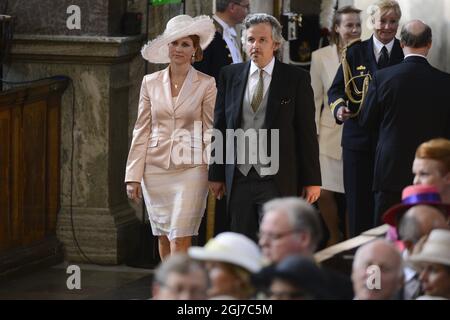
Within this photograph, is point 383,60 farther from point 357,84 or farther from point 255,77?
point 255,77

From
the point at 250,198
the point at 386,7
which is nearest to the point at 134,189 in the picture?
the point at 250,198

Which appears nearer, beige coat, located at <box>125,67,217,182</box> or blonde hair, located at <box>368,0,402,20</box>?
beige coat, located at <box>125,67,217,182</box>

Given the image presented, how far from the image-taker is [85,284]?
40.1 feet

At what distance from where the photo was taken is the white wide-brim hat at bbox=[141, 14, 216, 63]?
35.9 ft

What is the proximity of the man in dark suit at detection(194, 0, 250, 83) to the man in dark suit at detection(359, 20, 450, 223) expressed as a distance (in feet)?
5.76

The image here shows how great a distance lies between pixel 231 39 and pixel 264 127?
250cm

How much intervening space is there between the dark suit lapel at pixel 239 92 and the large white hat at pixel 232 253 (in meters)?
3.38

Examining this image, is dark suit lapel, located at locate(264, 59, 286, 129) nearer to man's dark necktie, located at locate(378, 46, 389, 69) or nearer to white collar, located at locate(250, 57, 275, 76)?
white collar, located at locate(250, 57, 275, 76)

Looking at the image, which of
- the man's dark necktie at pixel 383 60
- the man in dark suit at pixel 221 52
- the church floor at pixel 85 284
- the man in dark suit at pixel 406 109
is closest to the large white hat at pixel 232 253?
the man in dark suit at pixel 406 109

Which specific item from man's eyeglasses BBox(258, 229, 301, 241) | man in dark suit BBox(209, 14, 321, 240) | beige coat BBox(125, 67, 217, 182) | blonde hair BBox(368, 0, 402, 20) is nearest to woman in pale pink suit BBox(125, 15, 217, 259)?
beige coat BBox(125, 67, 217, 182)

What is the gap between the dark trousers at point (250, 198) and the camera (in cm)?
1032

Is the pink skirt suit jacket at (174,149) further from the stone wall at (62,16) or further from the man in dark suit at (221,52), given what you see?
the stone wall at (62,16)
